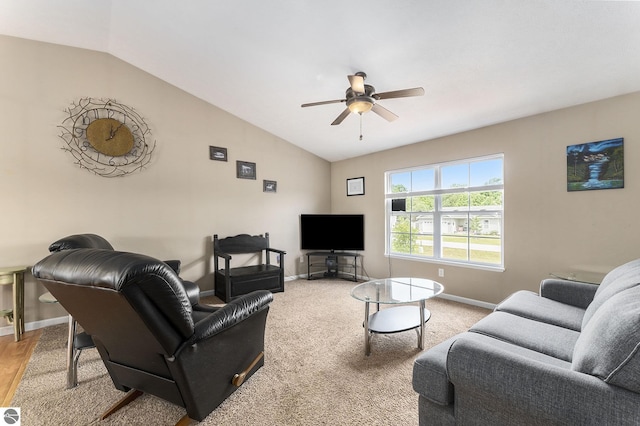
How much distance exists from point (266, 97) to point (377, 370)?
3516 millimetres

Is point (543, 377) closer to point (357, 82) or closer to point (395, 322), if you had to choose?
point (395, 322)

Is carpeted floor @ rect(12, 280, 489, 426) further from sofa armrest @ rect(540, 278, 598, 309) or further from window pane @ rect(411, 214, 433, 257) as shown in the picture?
window pane @ rect(411, 214, 433, 257)

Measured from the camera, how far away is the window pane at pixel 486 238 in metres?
3.64

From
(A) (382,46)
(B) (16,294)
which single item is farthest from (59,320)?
(A) (382,46)

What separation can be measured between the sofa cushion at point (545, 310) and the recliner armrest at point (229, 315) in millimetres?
1947

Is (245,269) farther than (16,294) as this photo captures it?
Yes

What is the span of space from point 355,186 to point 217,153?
2647mm

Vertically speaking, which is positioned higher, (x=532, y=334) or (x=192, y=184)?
(x=192, y=184)

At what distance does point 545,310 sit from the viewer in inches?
84.2

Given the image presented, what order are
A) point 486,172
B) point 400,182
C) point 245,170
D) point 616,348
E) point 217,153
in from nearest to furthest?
1. point 616,348
2. point 486,172
3. point 217,153
4. point 245,170
5. point 400,182

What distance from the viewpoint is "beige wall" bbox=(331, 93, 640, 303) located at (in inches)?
107

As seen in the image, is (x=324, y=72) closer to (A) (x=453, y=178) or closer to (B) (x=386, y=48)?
(B) (x=386, y=48)

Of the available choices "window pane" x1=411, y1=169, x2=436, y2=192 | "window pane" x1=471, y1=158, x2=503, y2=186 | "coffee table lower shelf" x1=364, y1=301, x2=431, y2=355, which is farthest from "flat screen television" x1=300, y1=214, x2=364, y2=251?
"coffee table lower shelf" x1=364, y1=301, x2=431, y2=355

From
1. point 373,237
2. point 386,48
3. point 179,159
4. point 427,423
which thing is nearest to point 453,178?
point 373,237
